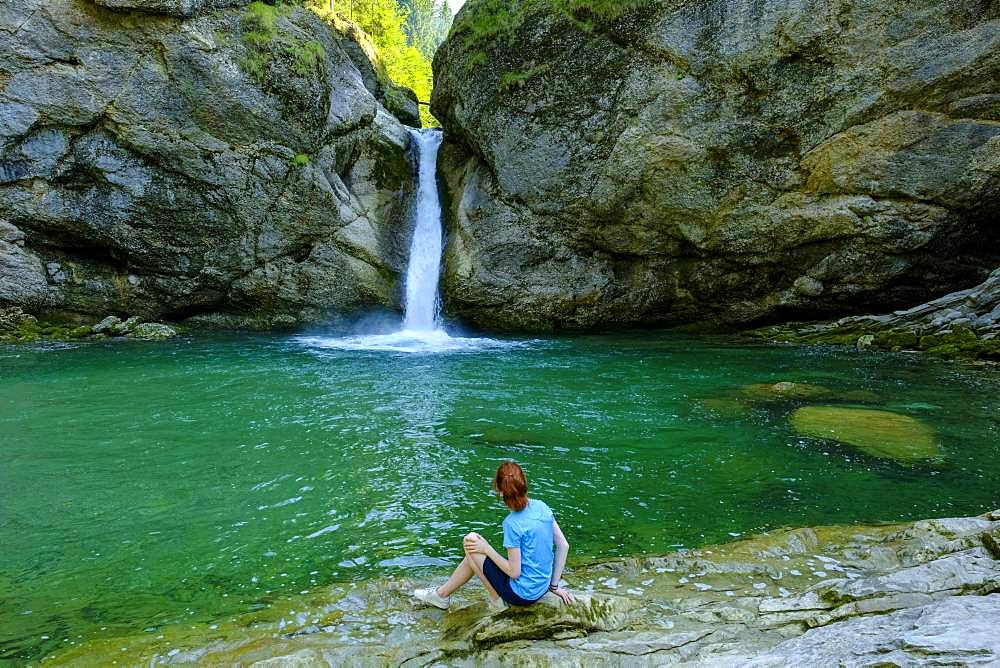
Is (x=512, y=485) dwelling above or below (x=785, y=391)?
above

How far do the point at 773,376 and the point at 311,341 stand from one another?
16.1 m

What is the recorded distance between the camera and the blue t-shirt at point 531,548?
4848mm

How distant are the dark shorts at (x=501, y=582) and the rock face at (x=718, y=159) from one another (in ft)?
63.1

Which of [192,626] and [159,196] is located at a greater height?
[159,196]

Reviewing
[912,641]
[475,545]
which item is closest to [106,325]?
[475,545]

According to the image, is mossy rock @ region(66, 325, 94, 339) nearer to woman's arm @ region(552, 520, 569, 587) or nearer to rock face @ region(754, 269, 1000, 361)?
woman's arm @ region(552, 520, 569, 587)

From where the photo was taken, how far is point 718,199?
21.8 m

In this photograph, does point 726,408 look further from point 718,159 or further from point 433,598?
point 718,159

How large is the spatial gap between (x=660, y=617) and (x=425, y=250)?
2339cm

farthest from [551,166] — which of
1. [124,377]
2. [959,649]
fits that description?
[959,649]

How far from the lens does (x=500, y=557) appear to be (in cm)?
489

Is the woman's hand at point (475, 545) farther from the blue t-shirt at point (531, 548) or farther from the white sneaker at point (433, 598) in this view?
the white sneaker at point (433, 598)

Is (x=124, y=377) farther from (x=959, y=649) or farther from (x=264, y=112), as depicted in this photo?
(x=959, y=649)

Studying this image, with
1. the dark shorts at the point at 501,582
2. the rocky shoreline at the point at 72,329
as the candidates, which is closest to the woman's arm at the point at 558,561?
the dark shorts at the point at 501,582
